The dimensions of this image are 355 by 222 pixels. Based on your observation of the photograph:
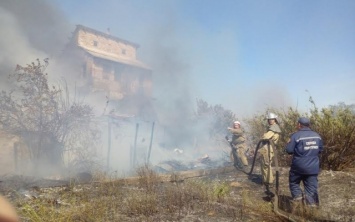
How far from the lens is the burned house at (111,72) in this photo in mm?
29109

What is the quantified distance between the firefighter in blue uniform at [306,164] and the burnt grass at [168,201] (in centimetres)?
30

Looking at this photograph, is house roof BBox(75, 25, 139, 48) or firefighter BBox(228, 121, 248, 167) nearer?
firefighter BBox(228, 121, 248, 167)

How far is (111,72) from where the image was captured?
31.0m

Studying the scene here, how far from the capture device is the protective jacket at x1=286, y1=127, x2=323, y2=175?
17.0 ft

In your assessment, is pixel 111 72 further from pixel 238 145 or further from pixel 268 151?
pixel 268 151

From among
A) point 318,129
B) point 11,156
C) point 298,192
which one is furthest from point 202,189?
point 11,156

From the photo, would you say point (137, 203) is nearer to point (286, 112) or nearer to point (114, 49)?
point (286, 112)

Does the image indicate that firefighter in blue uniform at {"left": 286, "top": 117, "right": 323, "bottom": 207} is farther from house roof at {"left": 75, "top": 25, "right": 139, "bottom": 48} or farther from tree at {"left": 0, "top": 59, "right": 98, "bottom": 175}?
house roof at {"left": 75, "top": 25, "right": 139, "bottom": 48}

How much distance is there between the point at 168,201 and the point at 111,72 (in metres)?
27.6

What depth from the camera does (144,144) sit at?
23016 millimetres

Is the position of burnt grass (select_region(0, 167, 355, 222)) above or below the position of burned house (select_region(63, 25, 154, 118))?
below

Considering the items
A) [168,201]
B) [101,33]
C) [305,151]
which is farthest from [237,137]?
[101,33]

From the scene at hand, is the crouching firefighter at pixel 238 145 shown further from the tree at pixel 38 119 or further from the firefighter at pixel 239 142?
the tree at pixel 38 119

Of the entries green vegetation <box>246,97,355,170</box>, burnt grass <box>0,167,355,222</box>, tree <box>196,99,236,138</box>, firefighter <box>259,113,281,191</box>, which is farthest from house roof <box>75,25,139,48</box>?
firefighter <box>259,113,281,191</box>
